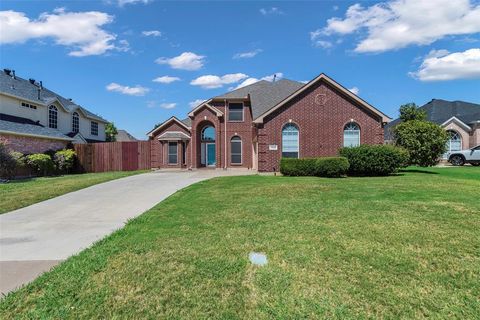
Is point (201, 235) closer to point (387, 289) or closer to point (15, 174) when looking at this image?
point (387, 289)

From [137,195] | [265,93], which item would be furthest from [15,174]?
[265,93]

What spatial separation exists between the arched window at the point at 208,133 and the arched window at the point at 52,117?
12.9 metres

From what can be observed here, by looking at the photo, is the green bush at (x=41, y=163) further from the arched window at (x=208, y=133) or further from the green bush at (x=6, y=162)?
the arched window at (x=208, y=133)

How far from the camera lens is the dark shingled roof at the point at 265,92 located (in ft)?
82.3

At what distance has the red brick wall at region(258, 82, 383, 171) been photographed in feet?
67.3

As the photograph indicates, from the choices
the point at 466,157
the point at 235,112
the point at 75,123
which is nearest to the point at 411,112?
the point at 466,157

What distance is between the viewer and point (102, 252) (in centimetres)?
490

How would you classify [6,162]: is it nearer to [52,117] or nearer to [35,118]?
[35,118]

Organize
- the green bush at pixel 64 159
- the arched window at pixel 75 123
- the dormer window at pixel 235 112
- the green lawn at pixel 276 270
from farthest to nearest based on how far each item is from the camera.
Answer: the arched window at pixel 75 123 < the dormer window at pixel 235 112 < the green bush at pixel 64 159 < the green lawn at pixel 276 270

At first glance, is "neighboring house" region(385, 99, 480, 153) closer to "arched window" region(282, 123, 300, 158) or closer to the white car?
the white car

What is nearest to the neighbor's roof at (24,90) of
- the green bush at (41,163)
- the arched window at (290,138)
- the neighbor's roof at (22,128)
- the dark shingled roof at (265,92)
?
the neighbor's roof at (22,128)

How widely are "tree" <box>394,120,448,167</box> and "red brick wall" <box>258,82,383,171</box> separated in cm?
225

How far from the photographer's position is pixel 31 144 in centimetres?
2200

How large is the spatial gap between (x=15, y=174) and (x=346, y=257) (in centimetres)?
2112
